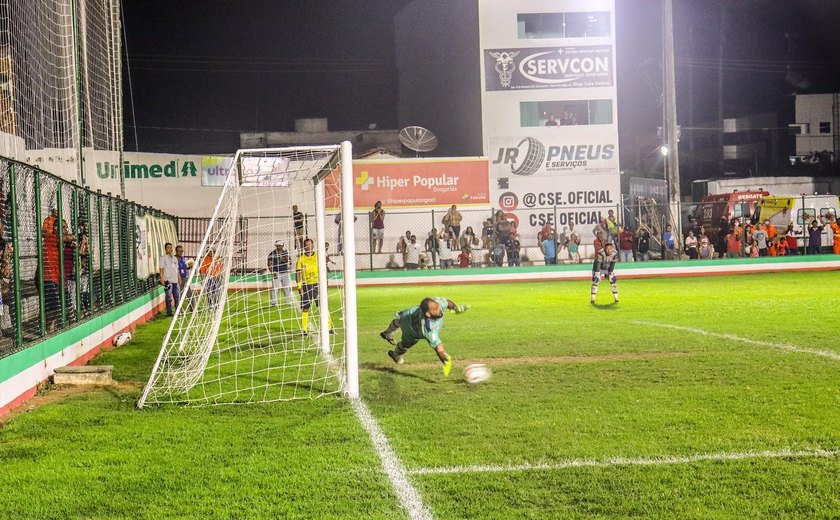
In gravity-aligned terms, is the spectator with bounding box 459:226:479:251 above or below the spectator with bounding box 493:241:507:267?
above

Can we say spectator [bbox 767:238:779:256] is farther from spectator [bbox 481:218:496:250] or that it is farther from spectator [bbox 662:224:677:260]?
spectator [bbox 481:218:496:250]

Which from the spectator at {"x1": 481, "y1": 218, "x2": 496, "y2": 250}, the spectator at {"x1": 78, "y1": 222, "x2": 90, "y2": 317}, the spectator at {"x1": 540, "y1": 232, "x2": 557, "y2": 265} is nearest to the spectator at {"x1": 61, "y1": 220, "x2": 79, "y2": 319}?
the spectator at {"x1": 78, "y1": 222, "x2": 90, "y2": 317}

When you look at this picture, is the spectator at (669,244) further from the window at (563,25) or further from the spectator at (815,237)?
the window at (563,25)

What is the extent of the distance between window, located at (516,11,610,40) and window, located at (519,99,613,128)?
3235 millimetres

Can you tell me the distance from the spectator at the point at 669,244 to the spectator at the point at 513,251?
609cm

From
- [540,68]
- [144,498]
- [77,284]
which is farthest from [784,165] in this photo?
[144,498]

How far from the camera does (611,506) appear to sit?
488 cm

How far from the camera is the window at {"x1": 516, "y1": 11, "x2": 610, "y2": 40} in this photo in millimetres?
39094

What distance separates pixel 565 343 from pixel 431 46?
34.9 m

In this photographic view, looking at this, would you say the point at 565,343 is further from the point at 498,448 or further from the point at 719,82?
the point at 719,82

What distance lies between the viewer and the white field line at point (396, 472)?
4.89 meters

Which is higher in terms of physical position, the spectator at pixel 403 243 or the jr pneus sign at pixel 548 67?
the jr pneus sign at pixel 548 67

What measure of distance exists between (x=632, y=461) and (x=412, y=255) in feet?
80.6

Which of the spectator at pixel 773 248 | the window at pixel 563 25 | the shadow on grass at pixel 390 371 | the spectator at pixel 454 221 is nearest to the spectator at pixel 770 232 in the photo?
the spectator at pixel 773 248
